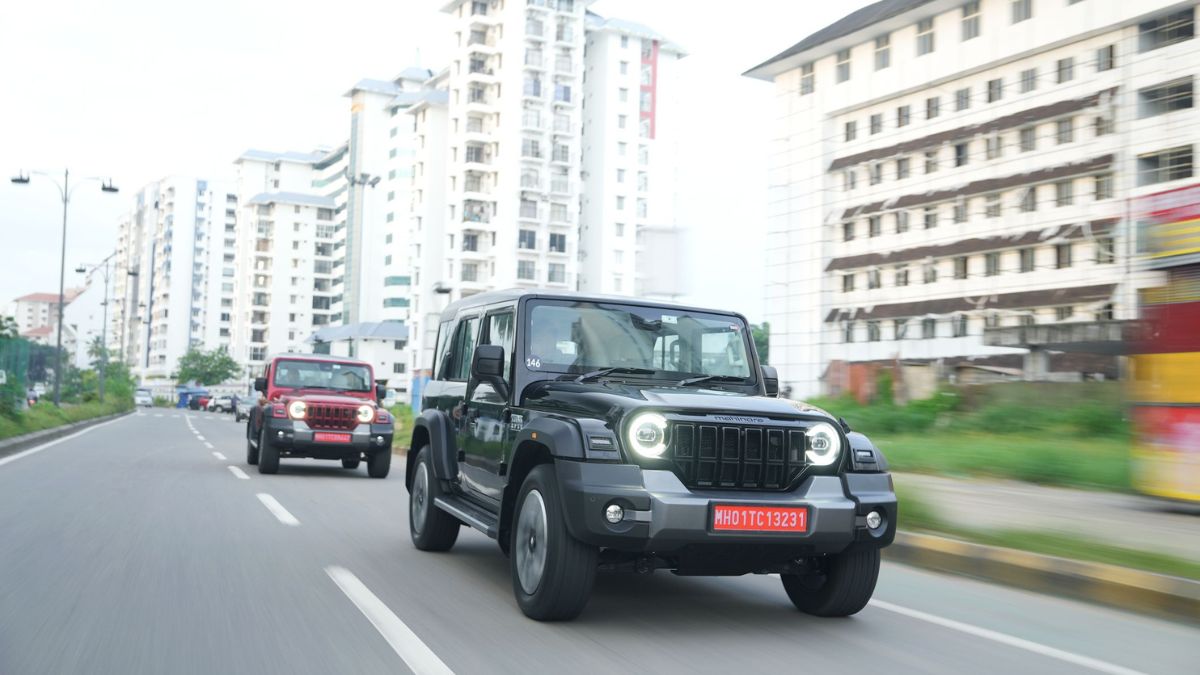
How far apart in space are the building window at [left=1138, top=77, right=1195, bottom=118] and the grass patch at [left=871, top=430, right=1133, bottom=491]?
19.1 meters

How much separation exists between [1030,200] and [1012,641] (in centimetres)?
4394

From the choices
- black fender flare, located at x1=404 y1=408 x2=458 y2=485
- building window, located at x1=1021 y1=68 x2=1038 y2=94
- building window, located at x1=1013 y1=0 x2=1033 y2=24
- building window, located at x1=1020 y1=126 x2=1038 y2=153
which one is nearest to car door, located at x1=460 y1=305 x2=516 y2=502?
black fender flare, located at x1=404 y1=408 x2=458 y2=485

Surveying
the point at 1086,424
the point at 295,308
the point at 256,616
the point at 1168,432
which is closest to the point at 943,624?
the point at 256,616

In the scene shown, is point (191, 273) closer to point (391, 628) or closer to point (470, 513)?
point (470, 513)

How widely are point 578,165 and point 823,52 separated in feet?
134

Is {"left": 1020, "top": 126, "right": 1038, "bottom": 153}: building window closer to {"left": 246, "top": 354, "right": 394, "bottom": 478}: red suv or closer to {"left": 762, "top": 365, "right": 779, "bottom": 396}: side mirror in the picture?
{"left": 246, "top": 354, "right": 394, "bottom": 478}: red suv

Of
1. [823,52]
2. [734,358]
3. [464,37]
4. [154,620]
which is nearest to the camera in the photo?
[154,620]

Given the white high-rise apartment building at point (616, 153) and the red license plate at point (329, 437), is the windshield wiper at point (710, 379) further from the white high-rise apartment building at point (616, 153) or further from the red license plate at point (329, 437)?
the white high-rise apartment building at point (616, 153)

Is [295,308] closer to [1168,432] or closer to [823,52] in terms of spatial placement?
[823,52]

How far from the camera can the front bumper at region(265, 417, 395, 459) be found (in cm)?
1548

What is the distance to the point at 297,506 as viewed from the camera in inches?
456


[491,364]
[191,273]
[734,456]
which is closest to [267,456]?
[491,364]

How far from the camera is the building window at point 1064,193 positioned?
44.3m

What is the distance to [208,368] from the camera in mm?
130000
